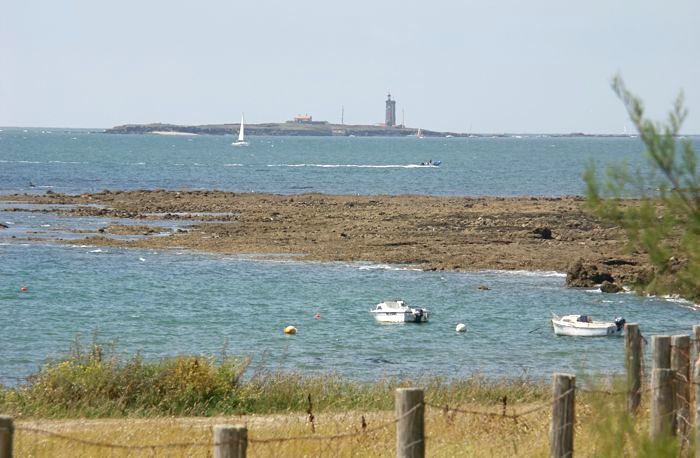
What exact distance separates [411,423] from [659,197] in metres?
2.38

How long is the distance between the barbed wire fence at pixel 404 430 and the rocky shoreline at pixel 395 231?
77.7ft

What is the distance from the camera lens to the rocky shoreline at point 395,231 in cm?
4428

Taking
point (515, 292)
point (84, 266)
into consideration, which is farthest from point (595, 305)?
point (84, 266)

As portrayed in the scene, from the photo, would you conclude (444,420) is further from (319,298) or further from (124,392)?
(319,298)

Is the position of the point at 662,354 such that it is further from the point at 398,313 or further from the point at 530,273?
the point at 530,273

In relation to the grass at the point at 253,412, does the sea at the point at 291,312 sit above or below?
below

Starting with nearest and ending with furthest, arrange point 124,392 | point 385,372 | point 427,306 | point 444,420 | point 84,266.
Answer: point 444,420 → point 124,392 → point 385,372 → point 427,306 → point 84,266

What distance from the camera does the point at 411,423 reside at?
8.65 meters

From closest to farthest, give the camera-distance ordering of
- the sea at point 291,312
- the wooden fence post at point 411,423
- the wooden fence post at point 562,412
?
the wooden fence post at point 411,423
the wooden fence post at point 562,412
the sea at point 291,312

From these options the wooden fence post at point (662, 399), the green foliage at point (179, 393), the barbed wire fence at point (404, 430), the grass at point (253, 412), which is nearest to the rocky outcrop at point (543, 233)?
the grass at point (253, 412)

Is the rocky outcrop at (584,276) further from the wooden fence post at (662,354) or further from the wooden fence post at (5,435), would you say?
the wooden fence post at (5,435)

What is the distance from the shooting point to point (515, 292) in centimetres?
3797

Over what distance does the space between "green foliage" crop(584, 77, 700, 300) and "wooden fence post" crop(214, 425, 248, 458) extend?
2.91 metres

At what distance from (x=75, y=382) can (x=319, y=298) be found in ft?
63.5
